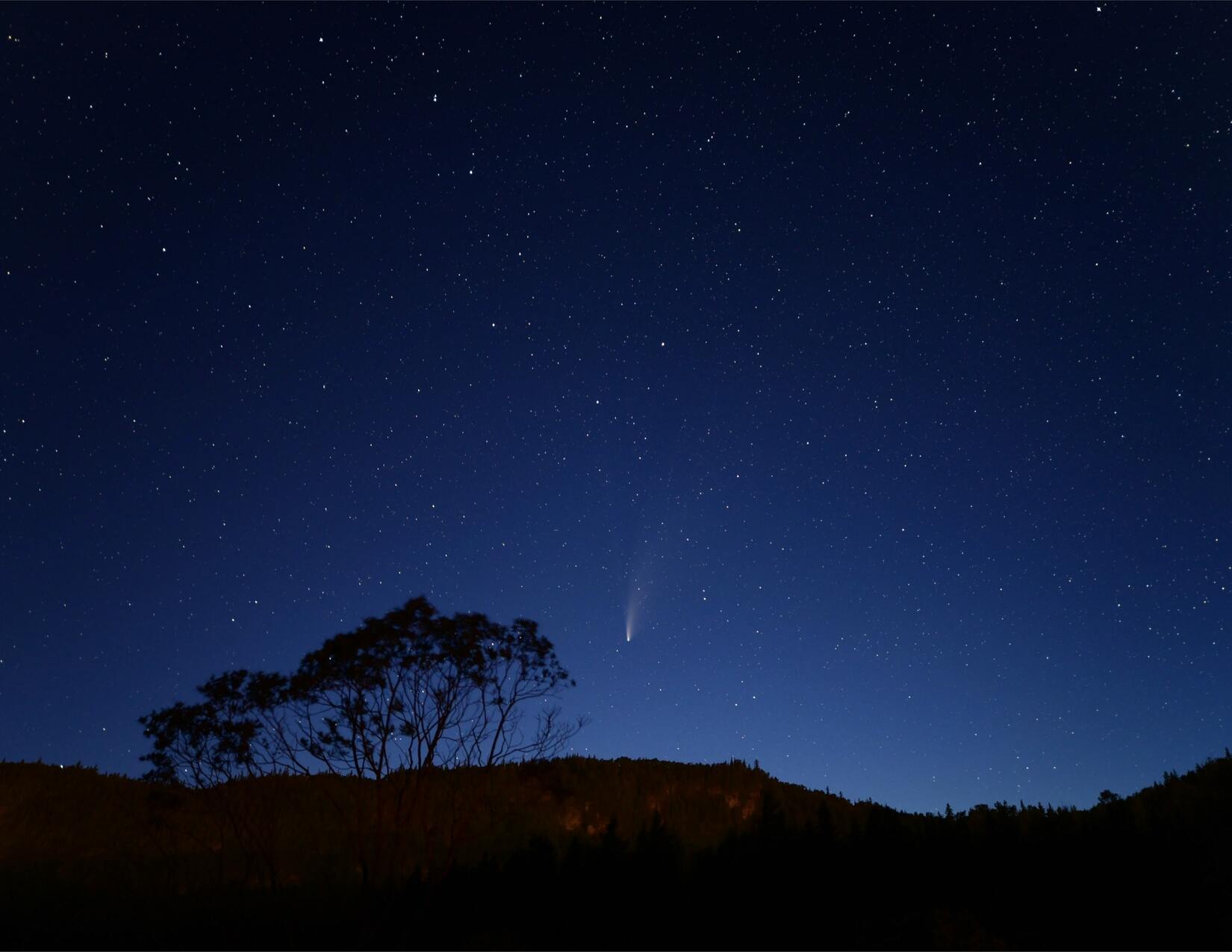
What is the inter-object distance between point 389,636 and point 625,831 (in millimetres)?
9925

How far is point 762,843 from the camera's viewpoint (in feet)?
60.5

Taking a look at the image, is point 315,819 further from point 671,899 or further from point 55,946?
point 671,899

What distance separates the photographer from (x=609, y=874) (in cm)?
→ 1656

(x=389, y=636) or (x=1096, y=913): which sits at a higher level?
(x=389, y=636)

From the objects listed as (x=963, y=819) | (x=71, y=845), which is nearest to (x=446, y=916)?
(x=963, y=819)

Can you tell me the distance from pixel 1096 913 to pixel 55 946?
60.2ft

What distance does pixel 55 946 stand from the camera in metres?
15.4

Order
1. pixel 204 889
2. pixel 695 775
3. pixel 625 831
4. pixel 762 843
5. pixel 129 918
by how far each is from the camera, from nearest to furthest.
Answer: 1. pixel 129 918
2. pixel 762 843
3. pixel 204 889
4. pixel 625 831
5. pixel 695 775

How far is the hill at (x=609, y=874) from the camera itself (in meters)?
14.4

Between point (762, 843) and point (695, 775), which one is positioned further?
point (695, 775)

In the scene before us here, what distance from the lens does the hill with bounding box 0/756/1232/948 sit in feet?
47.3

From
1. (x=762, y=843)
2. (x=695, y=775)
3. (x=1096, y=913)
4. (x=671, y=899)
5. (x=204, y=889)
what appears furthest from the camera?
(x=695, y=775)

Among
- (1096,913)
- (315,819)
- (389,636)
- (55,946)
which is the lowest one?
(55,946)

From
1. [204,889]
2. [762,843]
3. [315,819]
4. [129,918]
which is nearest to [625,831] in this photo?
[762,843]
